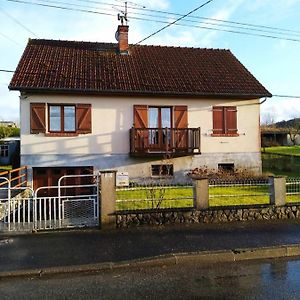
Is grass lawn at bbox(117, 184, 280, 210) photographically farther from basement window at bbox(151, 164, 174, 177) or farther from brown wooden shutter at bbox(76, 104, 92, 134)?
brown wooden shutter at bbox(76, 104, 92, 134)

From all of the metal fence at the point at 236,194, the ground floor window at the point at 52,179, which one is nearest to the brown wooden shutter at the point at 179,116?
the ground floor window at the point at 52,179

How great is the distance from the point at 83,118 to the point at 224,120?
7122 mm

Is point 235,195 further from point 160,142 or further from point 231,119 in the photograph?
point 231,119

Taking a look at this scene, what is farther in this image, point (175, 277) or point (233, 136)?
point (233, 136)

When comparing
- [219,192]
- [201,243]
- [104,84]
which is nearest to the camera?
[201,243]

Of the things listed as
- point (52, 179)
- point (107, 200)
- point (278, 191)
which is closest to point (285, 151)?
point (52, 179)

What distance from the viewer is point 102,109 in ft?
57.8

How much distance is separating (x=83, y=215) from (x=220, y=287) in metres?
4.68

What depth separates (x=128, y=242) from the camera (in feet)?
26.3

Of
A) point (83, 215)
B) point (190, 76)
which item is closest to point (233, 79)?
point (190, 76)

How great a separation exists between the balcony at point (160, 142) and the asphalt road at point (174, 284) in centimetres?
1073

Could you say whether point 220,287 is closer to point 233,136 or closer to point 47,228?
point 47,228

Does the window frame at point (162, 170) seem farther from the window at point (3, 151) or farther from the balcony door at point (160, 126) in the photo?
the window at point (3, 151)

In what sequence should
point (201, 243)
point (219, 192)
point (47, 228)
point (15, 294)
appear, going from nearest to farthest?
1. point (15, 294)
2. point (201, 243)
3. point (47, 228)
4. point (219, 192)
